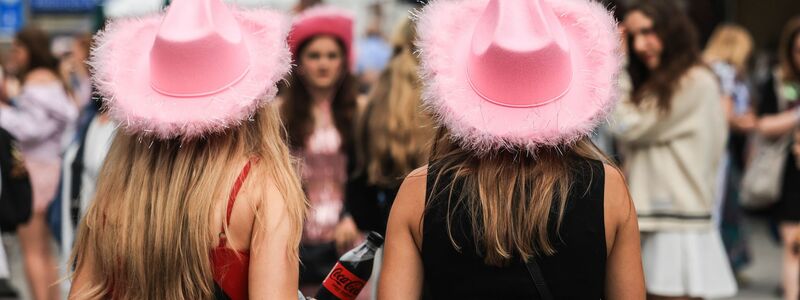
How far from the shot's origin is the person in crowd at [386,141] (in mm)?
5266

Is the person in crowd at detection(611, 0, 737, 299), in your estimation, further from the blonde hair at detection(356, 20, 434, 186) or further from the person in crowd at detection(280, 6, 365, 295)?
the person in crowd at detection(280, 6, 365, 295)

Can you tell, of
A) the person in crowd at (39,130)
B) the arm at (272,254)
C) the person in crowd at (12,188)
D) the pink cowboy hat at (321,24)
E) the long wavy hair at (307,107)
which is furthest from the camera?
the person in crowd at (39,130)

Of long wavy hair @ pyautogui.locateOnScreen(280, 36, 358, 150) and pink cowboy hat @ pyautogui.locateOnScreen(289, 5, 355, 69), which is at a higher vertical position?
pink cowboy hat @ pyautogui.locateOnScreen(289, 5, 355, 69)

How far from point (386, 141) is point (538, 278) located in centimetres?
237

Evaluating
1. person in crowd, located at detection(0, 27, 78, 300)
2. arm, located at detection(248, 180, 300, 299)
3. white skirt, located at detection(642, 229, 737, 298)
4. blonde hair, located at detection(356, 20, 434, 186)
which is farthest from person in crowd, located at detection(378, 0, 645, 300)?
person in crowd, located at detection(0, 27, 78, 300)

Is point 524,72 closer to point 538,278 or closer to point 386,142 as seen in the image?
A: point 538,278

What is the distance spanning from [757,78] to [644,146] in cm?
824

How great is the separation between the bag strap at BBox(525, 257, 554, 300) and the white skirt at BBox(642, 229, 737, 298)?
2.85m

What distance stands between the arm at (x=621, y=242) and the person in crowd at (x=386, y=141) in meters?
2.09

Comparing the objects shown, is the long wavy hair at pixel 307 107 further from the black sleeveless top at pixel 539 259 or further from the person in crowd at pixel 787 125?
the person in crowd at pixel 787 125

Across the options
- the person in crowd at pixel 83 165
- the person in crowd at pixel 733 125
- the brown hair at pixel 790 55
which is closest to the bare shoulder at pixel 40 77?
the person in crowd at pixel 83 165

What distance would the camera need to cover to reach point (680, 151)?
18.9ft

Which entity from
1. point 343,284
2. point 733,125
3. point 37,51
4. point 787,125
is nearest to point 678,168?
point 787,125

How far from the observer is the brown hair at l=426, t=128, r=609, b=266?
3006 mm
